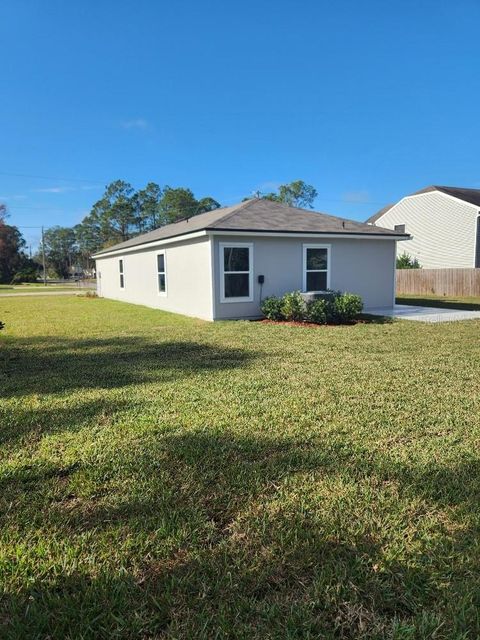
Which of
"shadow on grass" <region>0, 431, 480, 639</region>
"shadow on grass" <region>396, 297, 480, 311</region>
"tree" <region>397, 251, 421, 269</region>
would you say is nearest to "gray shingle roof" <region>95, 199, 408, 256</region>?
"shadow on grass" <region>396, 297, 480, 311</region>

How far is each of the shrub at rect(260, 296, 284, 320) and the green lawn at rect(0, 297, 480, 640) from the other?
6209 mm

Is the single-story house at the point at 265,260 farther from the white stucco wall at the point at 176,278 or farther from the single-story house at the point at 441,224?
the single-story house at the point at 441,224

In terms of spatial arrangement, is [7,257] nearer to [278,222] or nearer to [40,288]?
[40,288]

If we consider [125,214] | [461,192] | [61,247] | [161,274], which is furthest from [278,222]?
A: [61,247]

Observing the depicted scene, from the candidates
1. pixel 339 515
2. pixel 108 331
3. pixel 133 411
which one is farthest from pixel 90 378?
pixel 108 331

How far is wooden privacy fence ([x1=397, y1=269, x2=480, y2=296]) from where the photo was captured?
70.4 ft

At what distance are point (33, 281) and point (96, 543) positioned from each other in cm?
6632

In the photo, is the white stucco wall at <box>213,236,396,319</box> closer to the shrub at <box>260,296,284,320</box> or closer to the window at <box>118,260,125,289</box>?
the shrub at <box>260,296,284,320</box>

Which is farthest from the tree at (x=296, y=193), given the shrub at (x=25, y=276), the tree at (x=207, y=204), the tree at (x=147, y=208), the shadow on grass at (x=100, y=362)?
the shadow on grass at (x=100, y=362)

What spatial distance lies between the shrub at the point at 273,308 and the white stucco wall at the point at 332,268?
676 millimetres

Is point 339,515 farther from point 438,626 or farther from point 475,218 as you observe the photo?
point 475,218

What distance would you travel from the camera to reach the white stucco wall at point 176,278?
12.5 metres

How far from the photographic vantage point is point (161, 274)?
1622 cm

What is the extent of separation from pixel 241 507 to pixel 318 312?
28.7 ft
